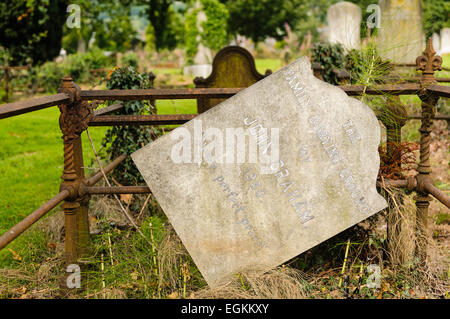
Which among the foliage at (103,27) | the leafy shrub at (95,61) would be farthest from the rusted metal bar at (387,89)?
the leafy shrub at (95,61)

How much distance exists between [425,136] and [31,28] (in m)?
13.2

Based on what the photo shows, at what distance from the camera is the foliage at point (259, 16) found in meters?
37.4

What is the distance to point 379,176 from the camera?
2.85 m

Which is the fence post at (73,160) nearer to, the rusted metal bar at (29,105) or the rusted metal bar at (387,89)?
the rusted metal bar at (29,105)

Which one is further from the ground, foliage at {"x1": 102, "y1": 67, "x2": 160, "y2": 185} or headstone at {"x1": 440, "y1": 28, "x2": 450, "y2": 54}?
headstone at {"x1": 440, "y1": 28, "x2": 450, "y2": 54}

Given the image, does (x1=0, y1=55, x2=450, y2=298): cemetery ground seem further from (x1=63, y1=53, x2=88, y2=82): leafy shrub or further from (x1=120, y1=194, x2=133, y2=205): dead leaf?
(x1=63, y1=53, x2=88, y2=82): leafy shrub

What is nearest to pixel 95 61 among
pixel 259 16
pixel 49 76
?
pixel 49 76

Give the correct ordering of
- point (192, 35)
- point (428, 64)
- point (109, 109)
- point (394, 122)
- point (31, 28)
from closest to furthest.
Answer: point (428, 64) → point (394, 122) → point (109, 109) → point (31, 28) → point (192, 35)

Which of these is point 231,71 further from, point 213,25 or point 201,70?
point 213,25

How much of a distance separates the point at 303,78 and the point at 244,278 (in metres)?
1.12

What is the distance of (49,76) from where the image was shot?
45.3 ft

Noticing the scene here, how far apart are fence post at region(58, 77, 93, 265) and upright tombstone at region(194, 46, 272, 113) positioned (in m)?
2.94

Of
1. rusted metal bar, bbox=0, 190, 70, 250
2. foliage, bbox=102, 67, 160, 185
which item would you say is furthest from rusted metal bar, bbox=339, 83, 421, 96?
foliage, bbox=102, 67, 160, 185

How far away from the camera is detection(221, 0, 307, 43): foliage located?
37.4m
